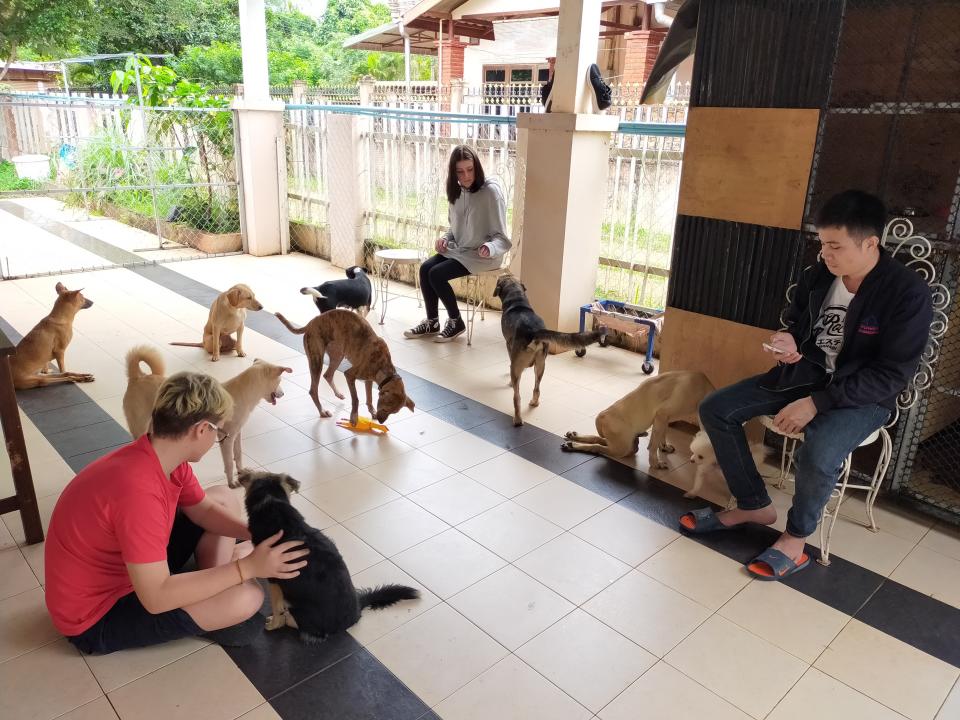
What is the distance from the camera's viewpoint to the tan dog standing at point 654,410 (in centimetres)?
373

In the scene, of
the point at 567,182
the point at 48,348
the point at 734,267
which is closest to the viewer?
the point at 734,267

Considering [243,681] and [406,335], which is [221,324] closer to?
[406,335]

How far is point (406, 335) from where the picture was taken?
6.11 m

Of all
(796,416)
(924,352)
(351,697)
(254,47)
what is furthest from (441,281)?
(254,47)

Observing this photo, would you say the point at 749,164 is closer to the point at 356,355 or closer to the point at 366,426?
the point at 356,355

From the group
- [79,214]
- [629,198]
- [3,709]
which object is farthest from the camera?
[79,214]

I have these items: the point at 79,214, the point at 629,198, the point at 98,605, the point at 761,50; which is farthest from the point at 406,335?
the point at 79,214

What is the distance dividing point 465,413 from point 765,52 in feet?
9.03

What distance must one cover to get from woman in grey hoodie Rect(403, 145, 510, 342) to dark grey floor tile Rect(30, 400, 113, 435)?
260cm

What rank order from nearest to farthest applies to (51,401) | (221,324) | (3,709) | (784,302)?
(3,709) → (784,302) → (51,401) → (221,324)

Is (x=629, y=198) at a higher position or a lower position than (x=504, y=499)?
higher

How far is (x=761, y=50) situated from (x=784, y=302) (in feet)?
Result: 4.45

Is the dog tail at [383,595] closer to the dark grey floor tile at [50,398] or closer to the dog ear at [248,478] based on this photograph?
the dog ear at [248,478]

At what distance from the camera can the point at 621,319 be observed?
5.45 meters
